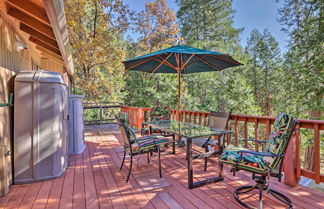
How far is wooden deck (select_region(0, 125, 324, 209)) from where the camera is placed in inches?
86.4

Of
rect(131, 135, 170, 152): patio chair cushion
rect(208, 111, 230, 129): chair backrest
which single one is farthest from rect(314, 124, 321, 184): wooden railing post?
rect(131, 135, 170, 152): patio chair cushion

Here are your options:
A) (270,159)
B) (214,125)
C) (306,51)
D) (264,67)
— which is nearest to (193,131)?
(214,125)

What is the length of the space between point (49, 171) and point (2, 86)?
1355mm

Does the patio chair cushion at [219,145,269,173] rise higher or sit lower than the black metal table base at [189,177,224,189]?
higher

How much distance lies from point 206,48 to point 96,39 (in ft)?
27.2

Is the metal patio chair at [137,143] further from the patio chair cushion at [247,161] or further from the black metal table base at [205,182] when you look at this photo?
the patio chair cushion at [247,161]

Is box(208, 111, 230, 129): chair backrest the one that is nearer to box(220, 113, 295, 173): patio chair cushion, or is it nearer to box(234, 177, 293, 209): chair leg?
box(220, 113, 295, 173): patio chair cushion

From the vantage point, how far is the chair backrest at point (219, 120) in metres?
3.42

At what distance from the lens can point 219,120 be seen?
11.6 ft

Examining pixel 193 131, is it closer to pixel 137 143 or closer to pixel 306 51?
pixel 137 143

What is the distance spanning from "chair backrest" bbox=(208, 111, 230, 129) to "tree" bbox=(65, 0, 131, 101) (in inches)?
306

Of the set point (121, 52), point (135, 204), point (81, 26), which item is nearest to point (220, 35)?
point (121, 52)

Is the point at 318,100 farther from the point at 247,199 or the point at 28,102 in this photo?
the point at 28,102

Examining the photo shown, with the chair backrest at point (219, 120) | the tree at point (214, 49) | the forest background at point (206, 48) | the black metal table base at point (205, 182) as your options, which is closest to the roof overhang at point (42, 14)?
the black metal table base at point (205, 182)
